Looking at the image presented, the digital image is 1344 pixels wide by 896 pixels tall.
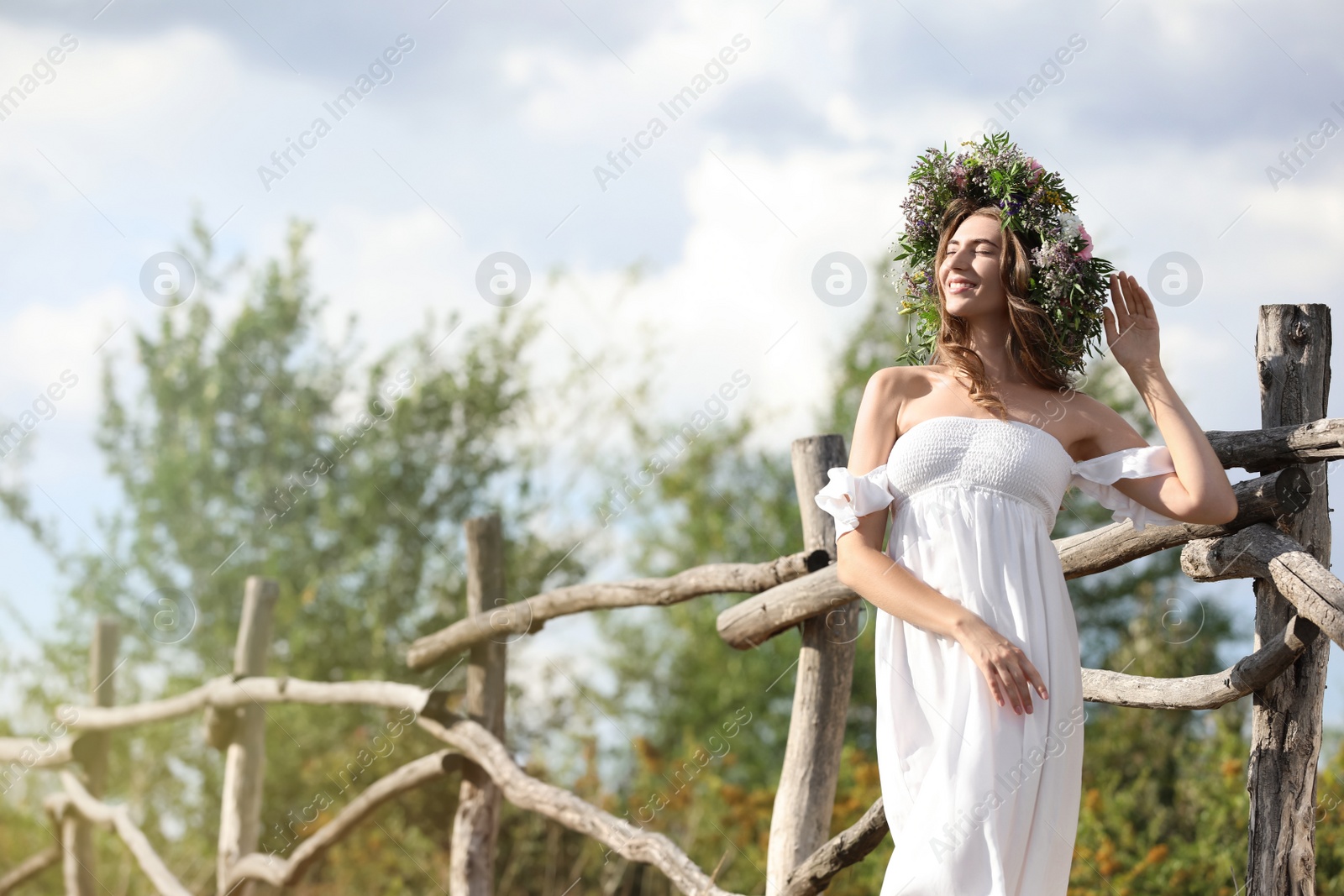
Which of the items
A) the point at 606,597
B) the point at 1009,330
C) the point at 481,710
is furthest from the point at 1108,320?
the point at 481,710

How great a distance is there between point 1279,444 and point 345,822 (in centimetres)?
360

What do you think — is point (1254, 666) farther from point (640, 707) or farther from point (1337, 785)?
point (640, 707)

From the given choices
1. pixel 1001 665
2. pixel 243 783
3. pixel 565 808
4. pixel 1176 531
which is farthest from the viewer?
pixel 243 783

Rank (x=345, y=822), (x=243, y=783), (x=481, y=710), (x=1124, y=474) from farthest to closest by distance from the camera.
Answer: (x=243, y=783), (x=345, y=822), (x=481, y=710), (x=1124, y=474)

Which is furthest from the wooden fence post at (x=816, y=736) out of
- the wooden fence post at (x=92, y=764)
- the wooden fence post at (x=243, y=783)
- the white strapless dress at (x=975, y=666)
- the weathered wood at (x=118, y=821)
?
the wooden fence post at (x=92, y=764)

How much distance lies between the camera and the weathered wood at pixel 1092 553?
2.44m

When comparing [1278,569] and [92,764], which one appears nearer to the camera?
[1278,569]

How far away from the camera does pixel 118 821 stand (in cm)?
586

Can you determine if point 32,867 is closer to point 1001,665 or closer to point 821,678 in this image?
point 821,678

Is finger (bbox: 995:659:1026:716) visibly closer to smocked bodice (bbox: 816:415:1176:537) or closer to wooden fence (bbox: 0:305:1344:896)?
smocked bodice (bbox: 816:415:1176:537)

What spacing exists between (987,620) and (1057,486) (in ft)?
1.15

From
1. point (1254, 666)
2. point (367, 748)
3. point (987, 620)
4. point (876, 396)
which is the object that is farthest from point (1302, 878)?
point (367, 748)

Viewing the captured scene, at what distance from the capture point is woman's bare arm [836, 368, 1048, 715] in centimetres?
219

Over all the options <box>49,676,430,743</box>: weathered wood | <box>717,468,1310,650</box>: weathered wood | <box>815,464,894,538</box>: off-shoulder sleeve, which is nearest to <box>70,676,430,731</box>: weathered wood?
<box>49,676,430,743</box>: weathered wood
